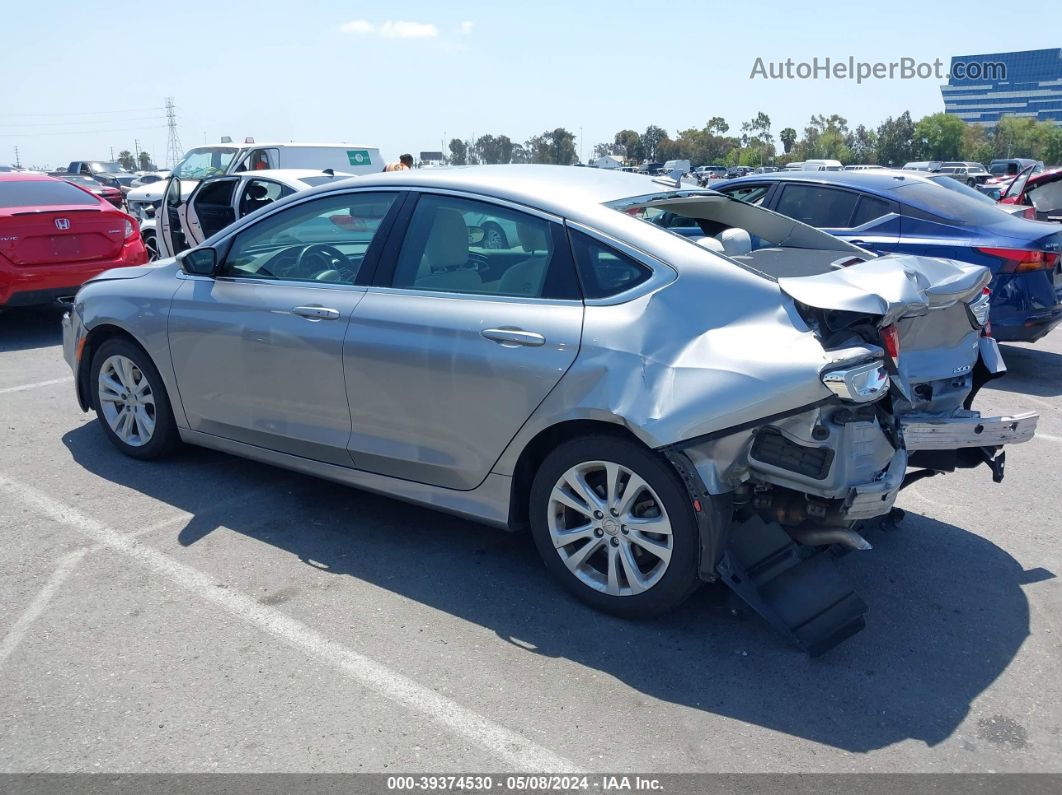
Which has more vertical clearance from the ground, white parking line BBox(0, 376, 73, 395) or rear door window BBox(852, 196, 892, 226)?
rear door window BBox(852, 196, 892, 226)

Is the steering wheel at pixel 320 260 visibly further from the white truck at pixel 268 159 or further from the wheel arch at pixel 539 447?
the white truck at pixel 268 159

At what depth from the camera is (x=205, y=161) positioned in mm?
16844

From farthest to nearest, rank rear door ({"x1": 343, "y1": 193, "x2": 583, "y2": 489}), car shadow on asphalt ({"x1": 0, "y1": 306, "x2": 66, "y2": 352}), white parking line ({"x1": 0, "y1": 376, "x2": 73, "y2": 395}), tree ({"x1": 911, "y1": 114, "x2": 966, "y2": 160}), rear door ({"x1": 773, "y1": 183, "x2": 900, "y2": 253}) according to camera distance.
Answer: tree ({"x1": 911, "y1": 114, "x2": 966, "y2": 160}) → car shadow on asphalt ({"x1": 0, "y1": 306, "x2": 66, "y2": 352}) → rear door ({"x1": 773, "y1": 183, "x2": 900, "y2": 253}) → white parking line ({"x1": 0, "y1": 376, "x2": 73, "y2": 395}) → rear door ({"x1": 343, "y1": 193, "x2": 583, "y2": 489})

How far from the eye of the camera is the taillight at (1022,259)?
7.45 meters

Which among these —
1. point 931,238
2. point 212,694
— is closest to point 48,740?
point 212,694

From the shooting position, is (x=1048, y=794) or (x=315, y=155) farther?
(x=315, y=155)

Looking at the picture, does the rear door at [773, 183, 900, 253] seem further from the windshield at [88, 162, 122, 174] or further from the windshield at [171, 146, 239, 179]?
the windshield at [88, 162, 122, 174]

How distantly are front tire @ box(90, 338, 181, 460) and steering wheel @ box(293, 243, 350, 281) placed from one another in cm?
119

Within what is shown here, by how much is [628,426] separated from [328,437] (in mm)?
1668

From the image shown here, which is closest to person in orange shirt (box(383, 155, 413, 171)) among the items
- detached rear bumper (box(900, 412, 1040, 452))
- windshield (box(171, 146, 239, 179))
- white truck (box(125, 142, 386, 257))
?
white truck (box(125, 142, 386, 257))

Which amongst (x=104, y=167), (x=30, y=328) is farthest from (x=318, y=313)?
(x=104, y=167)

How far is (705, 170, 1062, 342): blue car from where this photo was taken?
7496 mm

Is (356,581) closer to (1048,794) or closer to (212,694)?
(212,694)

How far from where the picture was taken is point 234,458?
5.63 meters
